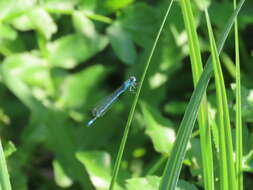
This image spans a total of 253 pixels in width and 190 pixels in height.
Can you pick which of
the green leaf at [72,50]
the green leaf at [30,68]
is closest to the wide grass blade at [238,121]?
the green leaf at [72,50]

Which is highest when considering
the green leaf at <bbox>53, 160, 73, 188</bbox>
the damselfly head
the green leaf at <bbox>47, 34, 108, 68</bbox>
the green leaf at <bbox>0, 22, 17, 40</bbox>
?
the green leaf at <bbox>0, 22, 17, 40</bbox>

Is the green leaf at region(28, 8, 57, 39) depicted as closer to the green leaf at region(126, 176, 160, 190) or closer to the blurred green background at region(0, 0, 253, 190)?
the blurred green background at region(0, 0, 253, 190)


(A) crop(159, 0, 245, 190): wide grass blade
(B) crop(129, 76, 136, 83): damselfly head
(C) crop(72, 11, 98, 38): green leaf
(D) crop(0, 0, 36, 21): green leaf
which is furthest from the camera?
(C) crop(72, 11, 98, 38): green leaf

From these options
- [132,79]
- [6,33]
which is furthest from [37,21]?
[132,79]

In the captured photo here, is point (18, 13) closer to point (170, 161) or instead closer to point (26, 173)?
point (26, 173)

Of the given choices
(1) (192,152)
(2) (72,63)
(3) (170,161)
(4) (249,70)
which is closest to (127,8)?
(2) (72,63)

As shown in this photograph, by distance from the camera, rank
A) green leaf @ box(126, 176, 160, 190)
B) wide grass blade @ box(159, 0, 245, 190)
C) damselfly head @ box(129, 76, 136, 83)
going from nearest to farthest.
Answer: wide grass blade @ box(159, 0, 245, 190)
green leaf @ box(126, 176, 160, 190)
damselfly head @ box(129, 76, 136, 83)

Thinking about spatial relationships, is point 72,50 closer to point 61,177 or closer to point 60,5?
point 60,5

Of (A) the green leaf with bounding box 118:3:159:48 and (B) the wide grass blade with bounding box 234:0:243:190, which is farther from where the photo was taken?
(A) the green leaf with bounding box 118:3:159:48

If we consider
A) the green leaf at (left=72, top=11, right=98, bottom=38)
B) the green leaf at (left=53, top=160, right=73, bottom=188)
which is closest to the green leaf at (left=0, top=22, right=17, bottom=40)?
the green leaf at (left=72, top=11, right=98, bottom=38)
